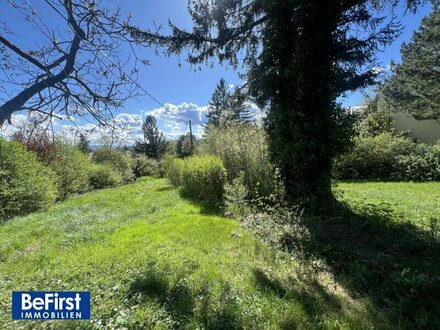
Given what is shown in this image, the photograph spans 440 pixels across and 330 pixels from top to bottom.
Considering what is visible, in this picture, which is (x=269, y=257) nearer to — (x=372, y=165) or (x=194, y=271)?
(x=194, y=271)

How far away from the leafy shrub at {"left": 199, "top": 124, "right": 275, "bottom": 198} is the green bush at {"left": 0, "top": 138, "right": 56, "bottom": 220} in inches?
273

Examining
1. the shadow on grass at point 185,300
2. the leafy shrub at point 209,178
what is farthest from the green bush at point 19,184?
the shadow on grass at point 185,300

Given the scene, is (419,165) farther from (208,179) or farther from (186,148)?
(186,148)

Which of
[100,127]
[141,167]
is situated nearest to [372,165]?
[100,127]

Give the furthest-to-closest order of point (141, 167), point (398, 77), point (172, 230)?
point (141, 167) < point (398, 77) < point (172, 230)

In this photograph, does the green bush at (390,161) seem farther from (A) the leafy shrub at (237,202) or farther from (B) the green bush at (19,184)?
(B) the green bush at (19,184)

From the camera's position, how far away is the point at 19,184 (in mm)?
8953

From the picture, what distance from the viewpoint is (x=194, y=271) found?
10.8 ft

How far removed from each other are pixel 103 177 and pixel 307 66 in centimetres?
1796

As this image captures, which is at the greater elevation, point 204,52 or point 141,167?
point 204,52

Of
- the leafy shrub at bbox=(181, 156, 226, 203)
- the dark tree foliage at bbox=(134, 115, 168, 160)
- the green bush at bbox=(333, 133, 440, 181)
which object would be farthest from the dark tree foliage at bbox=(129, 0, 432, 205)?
the dark tree foliage at bbox=(134, 115, 168, 160)

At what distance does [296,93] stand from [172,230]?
13.6 ft

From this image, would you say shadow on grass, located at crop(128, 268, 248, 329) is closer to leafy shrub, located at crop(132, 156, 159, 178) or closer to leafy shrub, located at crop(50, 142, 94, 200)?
leafy shrub, located at crop(50, 142, 94, 200)

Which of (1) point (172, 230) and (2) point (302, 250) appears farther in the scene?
(1) point (172, 230)
